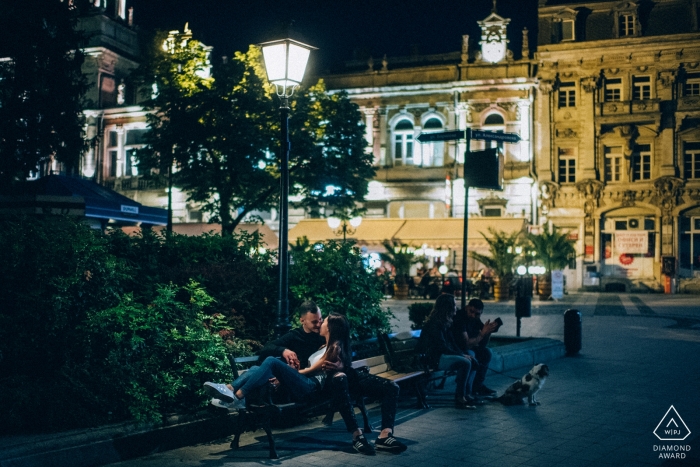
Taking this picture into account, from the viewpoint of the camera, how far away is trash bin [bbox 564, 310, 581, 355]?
1287 centimetres

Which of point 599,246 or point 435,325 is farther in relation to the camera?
point 599,246

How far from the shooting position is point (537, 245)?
29.9 meters

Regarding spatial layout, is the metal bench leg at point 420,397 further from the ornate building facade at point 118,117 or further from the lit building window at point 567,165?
the ornate building facade at point 118,117

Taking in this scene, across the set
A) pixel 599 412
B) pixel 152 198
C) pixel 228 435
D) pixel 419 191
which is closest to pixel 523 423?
pixel 599 412

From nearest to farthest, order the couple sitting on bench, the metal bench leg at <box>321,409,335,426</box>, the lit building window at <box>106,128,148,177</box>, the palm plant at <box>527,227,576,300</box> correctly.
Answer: the couple sitting on bench
the metal bench leg at <box>321,409,335,426</box>
the palm plant at <box>527,227,576,300</box>
the lit building window at <box>106,128,148,177</box>

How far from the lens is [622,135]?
119 ft

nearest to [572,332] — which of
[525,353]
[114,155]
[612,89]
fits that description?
[525,353]

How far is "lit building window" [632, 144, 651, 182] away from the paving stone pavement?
25.5 m

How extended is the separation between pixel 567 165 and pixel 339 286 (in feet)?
97.0

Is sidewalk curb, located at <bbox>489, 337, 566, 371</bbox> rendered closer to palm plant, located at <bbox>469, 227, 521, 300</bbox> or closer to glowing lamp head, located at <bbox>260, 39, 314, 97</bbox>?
Answer: glowing lamp head, located at <bbox>260, 39, 314, 97</bbox>

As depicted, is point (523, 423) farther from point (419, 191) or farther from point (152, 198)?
point (152, 198)

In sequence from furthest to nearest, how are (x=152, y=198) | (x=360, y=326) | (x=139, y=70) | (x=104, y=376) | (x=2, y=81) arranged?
1. (x=152, y=198)
2. (x=139, y=70)
3. (x=2, y=81)
4. (x=360, y=326)
5. (x=104, y=376)

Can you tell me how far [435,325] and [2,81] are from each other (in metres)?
14.7

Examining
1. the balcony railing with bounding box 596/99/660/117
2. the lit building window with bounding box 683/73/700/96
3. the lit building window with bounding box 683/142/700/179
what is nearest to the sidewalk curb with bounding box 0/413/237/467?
the balcony railing with bounding box 596/99/660/117
